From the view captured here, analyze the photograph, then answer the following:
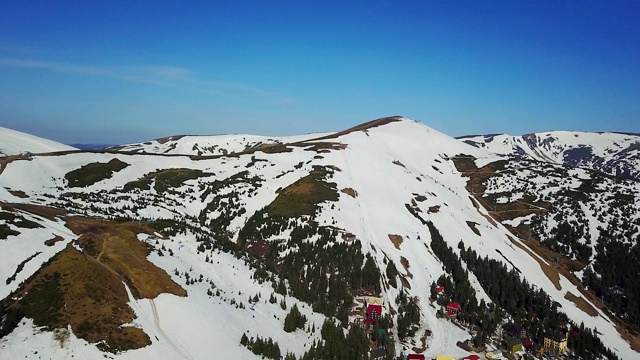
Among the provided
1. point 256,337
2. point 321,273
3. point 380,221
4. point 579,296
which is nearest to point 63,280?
point 256,337

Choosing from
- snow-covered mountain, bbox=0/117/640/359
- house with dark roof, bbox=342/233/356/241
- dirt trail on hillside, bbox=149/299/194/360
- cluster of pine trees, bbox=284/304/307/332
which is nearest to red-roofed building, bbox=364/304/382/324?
snow-covered mountain, bbox=0/117/640/359

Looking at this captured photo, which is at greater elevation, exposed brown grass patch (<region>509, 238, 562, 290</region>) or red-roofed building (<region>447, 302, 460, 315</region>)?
red-roofed building (<region>447, 302, 460, 315</region>)

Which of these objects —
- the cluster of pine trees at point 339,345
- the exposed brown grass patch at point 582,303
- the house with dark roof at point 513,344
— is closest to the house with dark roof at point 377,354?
the cluster of pine trees at point 339,345

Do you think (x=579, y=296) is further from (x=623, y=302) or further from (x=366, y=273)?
(x=366, y=273)

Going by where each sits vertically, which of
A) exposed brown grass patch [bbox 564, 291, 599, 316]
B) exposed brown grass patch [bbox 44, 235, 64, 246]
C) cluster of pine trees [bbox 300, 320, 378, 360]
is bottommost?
exposed brown grass patch [bbox 564, 291, 599, 316]

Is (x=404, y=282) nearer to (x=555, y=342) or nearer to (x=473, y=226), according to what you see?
(x=555, y=342)

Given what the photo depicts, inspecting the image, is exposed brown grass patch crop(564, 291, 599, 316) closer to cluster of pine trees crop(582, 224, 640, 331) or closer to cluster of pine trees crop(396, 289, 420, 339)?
cluster of pine trees crop(582, 224, 640, 331)
